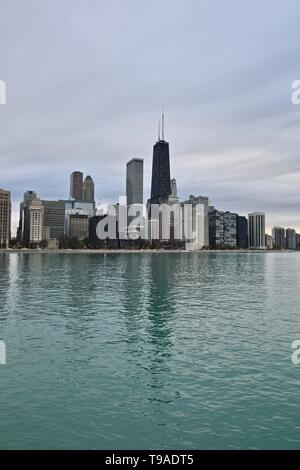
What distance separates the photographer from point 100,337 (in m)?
38.1

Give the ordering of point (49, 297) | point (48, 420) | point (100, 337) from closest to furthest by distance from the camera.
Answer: point (48, 420) → point (100, 337) → point (49, 297)

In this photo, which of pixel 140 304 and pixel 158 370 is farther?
pixel 140 304

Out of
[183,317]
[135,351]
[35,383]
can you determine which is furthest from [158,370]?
[183,317]

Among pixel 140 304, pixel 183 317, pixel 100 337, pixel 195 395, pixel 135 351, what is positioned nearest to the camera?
pixel 195 395

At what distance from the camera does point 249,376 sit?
27.2 metres

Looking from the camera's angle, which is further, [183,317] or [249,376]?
[183,317]

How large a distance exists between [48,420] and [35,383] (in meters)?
5.34
